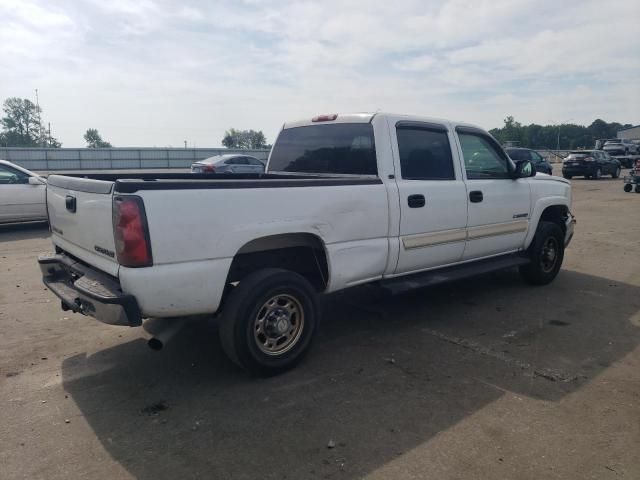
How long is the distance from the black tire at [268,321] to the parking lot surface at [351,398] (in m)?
0.18

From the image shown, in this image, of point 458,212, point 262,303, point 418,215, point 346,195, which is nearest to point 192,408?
point 262,303

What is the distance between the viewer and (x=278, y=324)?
146 inches

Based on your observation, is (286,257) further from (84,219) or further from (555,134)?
(555,134)

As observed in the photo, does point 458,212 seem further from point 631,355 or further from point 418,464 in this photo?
point 418,464

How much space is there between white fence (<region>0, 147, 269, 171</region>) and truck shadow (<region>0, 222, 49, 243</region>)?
110 feet

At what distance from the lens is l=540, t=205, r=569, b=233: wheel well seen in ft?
21.2

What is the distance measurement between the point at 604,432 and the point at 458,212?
239 cm

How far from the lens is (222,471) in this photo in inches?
105

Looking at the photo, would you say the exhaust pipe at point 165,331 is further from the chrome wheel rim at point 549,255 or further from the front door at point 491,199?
the chrome wheel rim at point 549,255

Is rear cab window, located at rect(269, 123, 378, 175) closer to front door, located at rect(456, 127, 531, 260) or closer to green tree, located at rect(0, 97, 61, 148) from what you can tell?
front door, located at rect(456, 127, 531, 260)

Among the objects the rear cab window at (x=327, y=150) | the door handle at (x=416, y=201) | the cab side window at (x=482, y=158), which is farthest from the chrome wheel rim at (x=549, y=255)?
the rear cab window at (x=327, y=150)

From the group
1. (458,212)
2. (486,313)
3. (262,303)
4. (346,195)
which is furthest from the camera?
(486,313)

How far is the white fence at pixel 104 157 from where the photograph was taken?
41.8m

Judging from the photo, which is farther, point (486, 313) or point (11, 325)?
point (486, 313)
